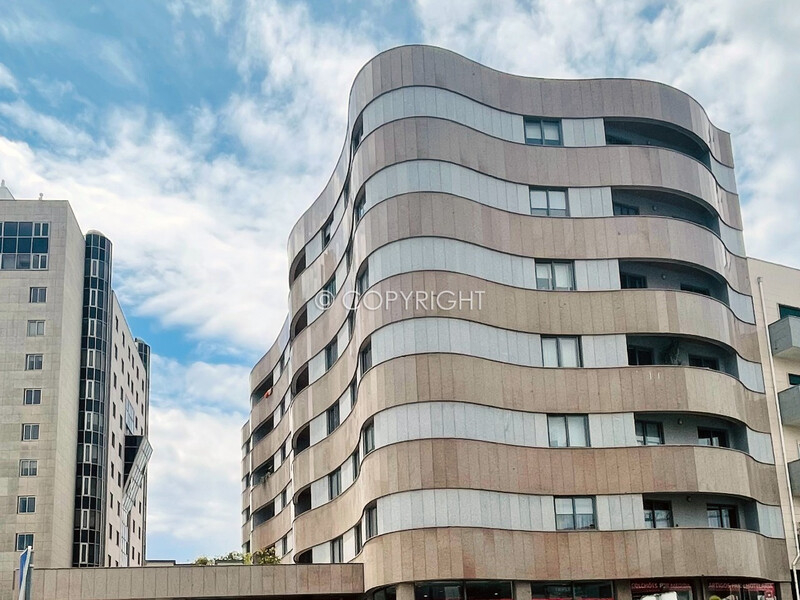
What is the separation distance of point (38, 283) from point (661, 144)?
2558 inches

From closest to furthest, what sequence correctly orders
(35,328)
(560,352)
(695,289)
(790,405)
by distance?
(560,352), (790,405), (695,289), (35,328)

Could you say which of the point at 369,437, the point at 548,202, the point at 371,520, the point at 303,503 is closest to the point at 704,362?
the point at 548,202

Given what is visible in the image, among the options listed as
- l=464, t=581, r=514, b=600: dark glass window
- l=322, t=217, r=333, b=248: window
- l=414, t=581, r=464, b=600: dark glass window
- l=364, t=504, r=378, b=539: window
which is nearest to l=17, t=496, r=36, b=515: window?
l=322, t=217, r=333, b=248: window

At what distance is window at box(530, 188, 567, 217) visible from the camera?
49938 millimetres

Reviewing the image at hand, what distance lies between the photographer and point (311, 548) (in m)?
55.9

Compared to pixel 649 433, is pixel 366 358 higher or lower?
higher

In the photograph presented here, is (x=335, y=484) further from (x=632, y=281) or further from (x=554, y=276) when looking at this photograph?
(x=632, y=281)

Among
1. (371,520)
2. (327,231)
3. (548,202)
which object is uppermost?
(327,231)

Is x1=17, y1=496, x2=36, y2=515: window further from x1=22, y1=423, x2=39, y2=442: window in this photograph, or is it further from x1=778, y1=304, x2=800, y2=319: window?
x1=778, y1=304, x2=800, y2=319: window

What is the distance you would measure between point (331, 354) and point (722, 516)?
22306 mm

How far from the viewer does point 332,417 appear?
5584cm

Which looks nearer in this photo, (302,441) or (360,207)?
(360,207)

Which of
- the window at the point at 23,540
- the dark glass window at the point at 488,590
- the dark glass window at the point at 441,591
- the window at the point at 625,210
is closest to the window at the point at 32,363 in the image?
the window at the point at 23,540

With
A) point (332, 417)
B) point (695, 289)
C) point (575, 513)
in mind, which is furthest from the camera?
point (332, 417)
